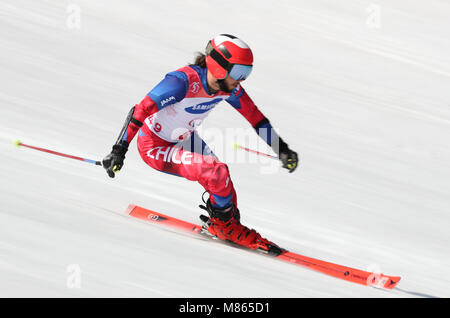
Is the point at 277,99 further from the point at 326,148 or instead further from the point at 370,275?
the point at 370,275

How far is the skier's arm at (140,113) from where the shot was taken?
4238 millimetres

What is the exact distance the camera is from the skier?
4.34m

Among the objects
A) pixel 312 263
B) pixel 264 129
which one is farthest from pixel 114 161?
pixel 312 263

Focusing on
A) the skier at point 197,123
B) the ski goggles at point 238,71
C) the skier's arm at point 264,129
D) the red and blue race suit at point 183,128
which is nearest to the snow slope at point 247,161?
the skier at point 197,123

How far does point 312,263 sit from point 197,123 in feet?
4.95

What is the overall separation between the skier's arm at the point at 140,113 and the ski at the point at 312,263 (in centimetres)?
117

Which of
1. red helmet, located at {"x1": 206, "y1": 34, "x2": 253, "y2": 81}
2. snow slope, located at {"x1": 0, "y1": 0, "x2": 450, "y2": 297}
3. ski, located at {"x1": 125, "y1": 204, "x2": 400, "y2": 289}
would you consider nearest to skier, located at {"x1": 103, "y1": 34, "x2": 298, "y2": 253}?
red helmet, located at {"x1": 206, "y1": 34, "x2": 253, "y2": 81}

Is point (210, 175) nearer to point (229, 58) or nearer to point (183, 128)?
point (183, 128)

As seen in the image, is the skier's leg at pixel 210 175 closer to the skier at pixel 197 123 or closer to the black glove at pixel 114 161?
the skier at pixel 197 123

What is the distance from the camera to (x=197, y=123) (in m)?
4.88

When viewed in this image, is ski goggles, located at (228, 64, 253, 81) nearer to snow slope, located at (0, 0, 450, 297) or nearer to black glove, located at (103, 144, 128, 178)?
black glove, located at (103, 144, 128, 178)

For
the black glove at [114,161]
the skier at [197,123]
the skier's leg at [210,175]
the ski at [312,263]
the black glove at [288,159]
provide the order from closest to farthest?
the black glove at [114,161] < the skier at [197,123] < the skier's leg at [210,175] < the ski at [312,263] < the black glove at [288,159]

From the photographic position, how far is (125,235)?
4.91 metres

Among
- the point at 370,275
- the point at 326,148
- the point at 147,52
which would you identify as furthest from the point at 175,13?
the point at 370,275
